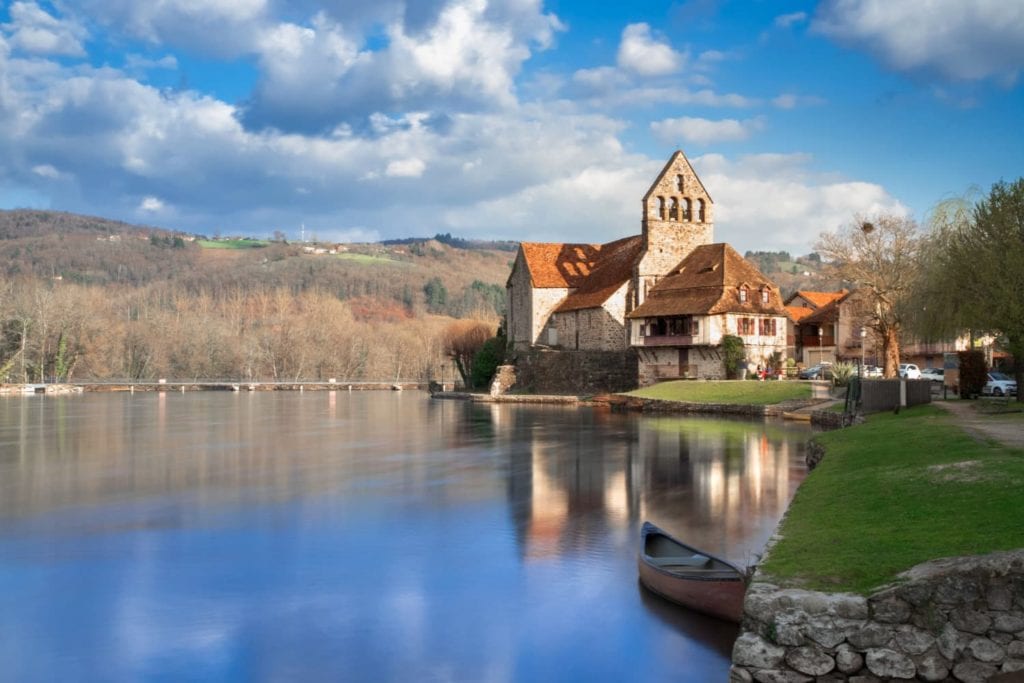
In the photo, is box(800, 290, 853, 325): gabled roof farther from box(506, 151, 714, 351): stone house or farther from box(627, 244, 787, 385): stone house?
box(627, 244, 787, 385): stone house

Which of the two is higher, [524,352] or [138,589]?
[524,352]

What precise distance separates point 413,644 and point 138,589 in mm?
5652

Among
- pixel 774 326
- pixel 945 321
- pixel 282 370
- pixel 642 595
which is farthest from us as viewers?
pixel 282 370

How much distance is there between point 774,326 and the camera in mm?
62906

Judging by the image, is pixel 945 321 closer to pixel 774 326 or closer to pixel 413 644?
pixel 774 326

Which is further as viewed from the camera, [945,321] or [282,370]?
[282,370]

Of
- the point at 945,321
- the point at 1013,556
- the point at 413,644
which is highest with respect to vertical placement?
the point at 945,321

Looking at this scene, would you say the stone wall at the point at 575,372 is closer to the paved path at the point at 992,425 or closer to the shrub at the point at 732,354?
the shrub at the point at 732,354

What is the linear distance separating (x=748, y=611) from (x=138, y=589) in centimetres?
1054

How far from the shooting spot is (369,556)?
17516 mm

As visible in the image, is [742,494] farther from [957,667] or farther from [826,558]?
[957,667]

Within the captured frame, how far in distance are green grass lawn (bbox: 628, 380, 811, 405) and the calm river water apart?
13833mm

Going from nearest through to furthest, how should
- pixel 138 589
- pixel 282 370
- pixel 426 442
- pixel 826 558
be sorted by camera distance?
pixel 826 558
pixel 138 589
pixel 426 442
pixel 282 370

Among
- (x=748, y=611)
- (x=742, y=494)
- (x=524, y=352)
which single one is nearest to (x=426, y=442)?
(x=742, y=494)
